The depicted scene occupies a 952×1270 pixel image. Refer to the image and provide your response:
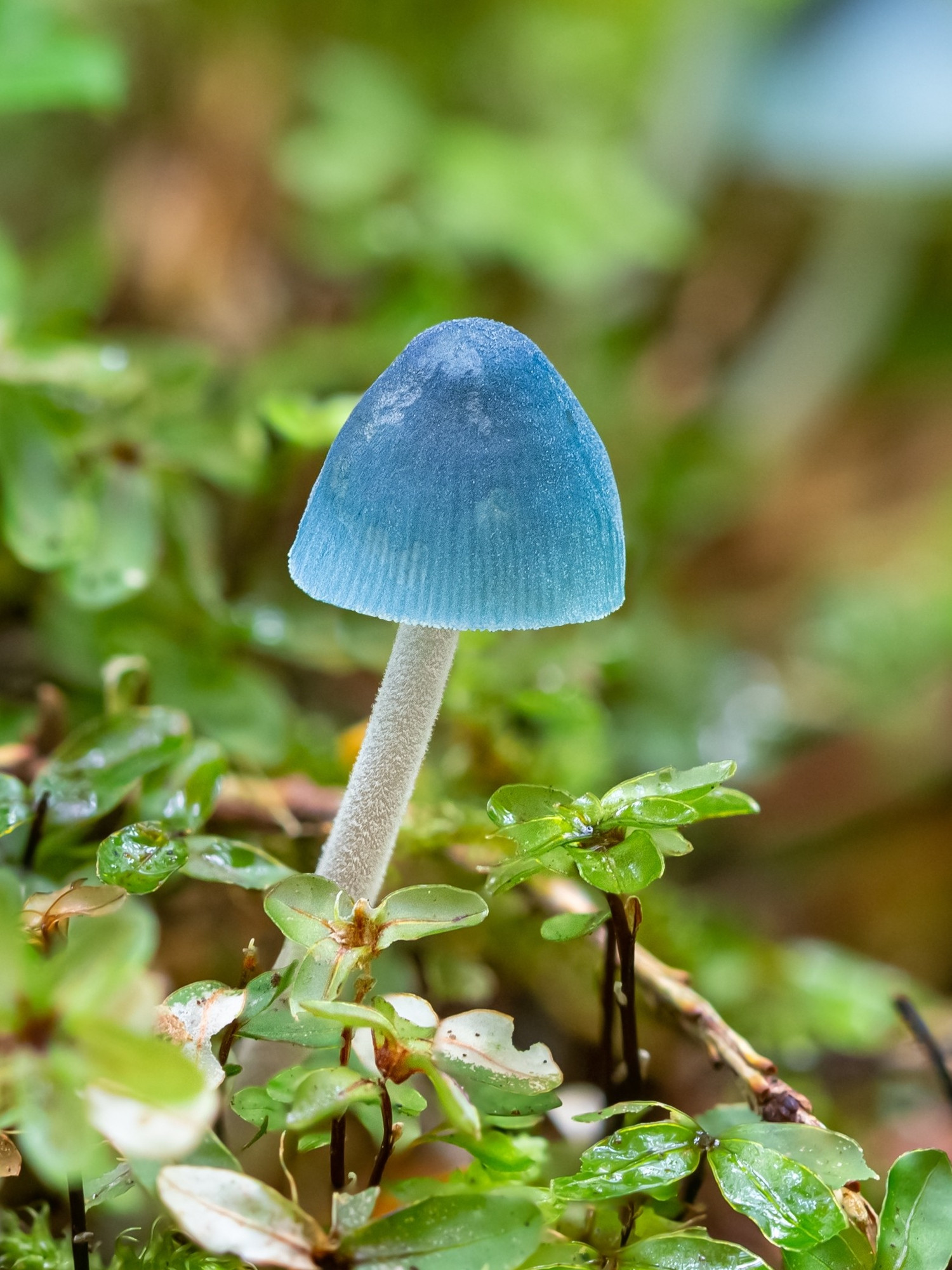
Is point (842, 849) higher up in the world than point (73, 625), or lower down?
lower down

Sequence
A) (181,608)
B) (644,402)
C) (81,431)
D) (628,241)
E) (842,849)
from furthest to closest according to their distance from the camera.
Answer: (644,402) → (628,241) → (842,849) → (181,608) → (81,431)

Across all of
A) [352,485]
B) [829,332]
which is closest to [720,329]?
[829,332]

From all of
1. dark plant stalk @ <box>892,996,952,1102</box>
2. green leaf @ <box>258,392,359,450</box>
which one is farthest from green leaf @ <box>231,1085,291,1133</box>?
green leaf @ <box>258,392,359,450</box>

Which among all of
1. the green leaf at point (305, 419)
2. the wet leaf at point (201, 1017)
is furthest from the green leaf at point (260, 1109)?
the green leaf at point (305, 419)

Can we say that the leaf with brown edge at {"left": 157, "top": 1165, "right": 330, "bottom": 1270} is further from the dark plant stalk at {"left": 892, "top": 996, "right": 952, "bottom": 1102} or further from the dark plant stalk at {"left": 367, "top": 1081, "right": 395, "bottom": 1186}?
the dark plant stalk at {"left": 892, "top": 996, "right": 952, "bottom": 1102}

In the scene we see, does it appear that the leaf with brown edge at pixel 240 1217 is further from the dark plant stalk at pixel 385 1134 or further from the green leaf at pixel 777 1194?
the green leaf at pixel 777 1194

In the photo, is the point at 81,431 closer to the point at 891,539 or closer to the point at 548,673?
the point at 548,673
